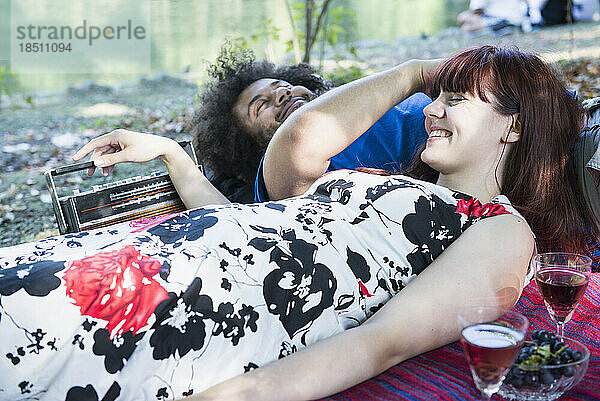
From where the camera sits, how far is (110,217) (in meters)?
2.40

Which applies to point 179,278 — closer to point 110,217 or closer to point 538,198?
point 110,217

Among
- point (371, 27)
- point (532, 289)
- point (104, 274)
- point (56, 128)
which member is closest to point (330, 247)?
point (104, 274)

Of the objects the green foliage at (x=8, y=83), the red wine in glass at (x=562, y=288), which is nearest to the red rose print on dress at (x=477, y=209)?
the red wine in glass at (x=562, y=288)

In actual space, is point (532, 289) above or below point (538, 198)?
below

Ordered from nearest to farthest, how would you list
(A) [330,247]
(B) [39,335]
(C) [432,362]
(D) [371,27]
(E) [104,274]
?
(B) [39,335] < (E) [104,274] < (C) [432,362] < (A) [330,247] < (D) [371,27]

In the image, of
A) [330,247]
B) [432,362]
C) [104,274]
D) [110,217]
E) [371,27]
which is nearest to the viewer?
[104,274]

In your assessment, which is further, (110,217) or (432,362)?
(110,217)

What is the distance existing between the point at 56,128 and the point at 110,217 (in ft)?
9.35

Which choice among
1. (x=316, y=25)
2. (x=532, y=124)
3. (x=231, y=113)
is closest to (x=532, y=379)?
A: (x=532, y=124)

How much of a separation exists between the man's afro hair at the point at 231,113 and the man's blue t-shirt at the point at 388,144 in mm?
398

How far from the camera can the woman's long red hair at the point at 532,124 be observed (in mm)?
1931

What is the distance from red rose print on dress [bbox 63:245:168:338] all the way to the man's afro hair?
4.41ft

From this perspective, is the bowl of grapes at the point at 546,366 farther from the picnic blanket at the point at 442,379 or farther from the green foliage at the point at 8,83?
the green foliage at the point at 8,83

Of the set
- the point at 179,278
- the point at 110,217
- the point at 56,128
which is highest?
the point at 179,278
